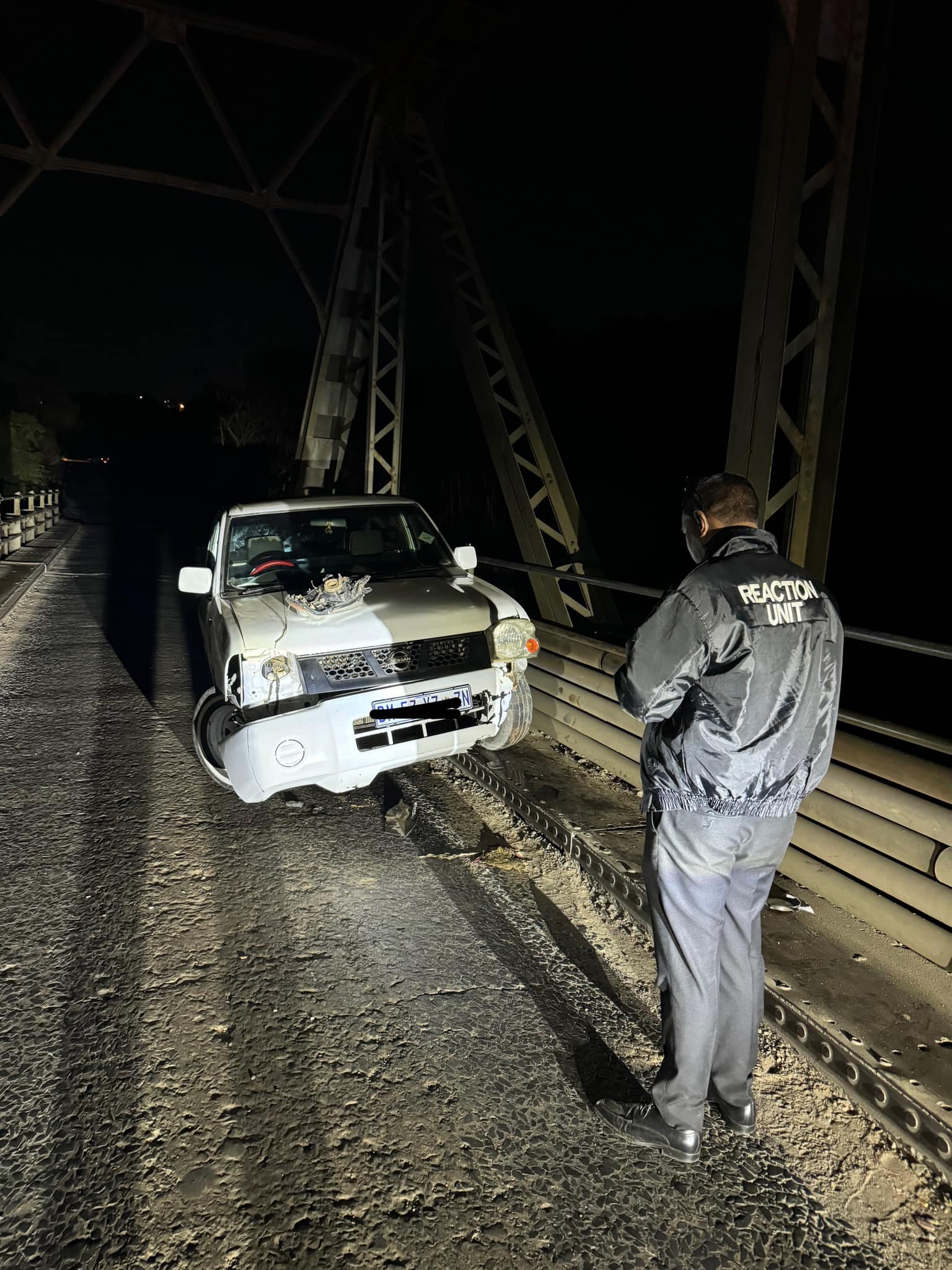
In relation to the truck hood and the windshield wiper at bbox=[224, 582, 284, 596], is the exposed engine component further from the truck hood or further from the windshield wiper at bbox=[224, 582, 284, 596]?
the windshield wiper at bbox=[224, 582, 284, 596]

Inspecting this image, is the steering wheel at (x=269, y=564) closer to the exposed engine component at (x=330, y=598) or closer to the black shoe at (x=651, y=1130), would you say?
the exposed engine component at (x=330, y=598)

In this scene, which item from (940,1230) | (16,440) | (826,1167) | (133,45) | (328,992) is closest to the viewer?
(940,1230)

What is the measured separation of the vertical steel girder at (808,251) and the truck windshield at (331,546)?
2.39 metres

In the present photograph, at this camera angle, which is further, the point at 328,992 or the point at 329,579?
the point at 329,579

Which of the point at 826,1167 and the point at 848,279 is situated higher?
the point at 848,279

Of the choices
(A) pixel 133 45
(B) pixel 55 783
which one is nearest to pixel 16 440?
(A) pixel 133 45

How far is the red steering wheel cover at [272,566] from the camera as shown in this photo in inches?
219

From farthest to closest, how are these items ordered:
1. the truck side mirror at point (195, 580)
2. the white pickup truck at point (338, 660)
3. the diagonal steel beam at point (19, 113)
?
1. the diagonal steel beam at point (19, 113)
2. the truck side mirror at point (195, 580)
3. the white pickup truck at point (338, 660)

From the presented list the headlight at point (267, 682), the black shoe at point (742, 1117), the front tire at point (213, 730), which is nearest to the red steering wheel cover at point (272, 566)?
the front tire at point (213, 730)

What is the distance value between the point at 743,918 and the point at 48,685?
7129 millimetres

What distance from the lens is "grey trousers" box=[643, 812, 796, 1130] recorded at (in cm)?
242

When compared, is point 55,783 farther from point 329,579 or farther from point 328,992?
point 328,992

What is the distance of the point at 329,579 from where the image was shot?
15.8 ft

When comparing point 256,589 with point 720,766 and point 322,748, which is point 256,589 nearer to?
point 322,748
